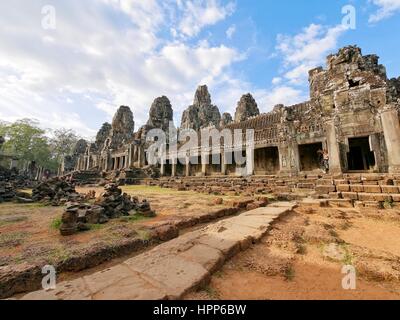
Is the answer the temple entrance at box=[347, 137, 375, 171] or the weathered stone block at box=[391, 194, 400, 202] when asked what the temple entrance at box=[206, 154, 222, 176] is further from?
the weathered stone block at box=[391, 194, 400, 202]

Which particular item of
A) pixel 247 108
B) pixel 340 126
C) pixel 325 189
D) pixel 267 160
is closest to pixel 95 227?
pixel 325 189

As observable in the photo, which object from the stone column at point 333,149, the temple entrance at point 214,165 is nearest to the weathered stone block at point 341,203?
the stone column at point 333,149

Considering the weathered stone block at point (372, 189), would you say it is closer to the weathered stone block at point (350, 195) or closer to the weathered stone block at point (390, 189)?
the weathered stone block at point (390, 189)

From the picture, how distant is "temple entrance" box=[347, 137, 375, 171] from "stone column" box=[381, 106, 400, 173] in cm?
355

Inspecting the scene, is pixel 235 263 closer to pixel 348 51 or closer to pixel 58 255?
pixel 58 255

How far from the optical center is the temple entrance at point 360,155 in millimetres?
12617

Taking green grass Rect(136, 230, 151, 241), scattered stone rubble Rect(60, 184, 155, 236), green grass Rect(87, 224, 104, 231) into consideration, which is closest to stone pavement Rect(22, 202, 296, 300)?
green grass Rect(136, 230, 151, 241)

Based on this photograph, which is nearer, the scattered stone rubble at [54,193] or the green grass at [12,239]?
the green grass at [12,239]

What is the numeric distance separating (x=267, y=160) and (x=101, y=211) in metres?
13.7

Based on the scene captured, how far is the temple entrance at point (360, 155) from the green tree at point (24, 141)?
2000 inches

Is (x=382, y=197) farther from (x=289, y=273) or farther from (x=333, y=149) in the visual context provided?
(x=289, y=273)

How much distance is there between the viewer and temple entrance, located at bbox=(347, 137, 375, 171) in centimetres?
1262

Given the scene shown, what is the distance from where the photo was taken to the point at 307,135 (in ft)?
37.7
